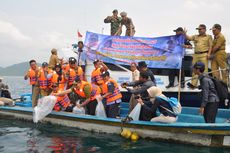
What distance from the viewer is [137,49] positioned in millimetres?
12609

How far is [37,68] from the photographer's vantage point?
1237 cm

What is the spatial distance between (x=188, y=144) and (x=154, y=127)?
93cm

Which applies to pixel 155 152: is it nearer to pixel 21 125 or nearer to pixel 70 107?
pixel 70 107

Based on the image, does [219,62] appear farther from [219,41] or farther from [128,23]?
[128,23]

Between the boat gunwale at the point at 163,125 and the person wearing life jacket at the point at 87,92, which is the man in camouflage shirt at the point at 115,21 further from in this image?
the boat gunwale at the point at 163,125

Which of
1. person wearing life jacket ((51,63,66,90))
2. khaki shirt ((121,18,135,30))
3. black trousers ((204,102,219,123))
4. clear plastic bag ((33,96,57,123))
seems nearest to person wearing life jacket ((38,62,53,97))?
person wearing life jacket ((51,63,66,90))

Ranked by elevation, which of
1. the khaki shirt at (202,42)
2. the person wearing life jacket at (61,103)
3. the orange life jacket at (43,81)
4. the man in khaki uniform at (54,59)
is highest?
the khaki shirt at (202,42)

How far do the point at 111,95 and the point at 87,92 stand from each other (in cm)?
86

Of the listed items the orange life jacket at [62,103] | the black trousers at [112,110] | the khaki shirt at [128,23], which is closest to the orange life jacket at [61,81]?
the orange life jacket at [62,103]

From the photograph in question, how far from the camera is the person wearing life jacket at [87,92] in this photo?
10.2 meters

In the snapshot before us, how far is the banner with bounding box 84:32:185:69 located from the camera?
466 inches

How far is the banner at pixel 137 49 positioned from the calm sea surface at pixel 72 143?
148 inches

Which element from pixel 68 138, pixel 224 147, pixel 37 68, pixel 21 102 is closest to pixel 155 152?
pixel 224 147

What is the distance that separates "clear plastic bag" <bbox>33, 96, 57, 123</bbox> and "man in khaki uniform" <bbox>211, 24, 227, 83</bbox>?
5.17 m
